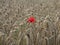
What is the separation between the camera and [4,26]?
14.4 feet

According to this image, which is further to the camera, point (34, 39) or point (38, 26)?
point (38, 26)

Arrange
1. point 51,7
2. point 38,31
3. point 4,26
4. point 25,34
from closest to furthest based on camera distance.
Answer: point 25,34, point 38,31, point 4,26, point 51,7

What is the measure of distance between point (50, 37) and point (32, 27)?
0.35m

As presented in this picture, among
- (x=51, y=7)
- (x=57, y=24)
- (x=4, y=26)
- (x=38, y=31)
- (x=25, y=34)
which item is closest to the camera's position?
(x=25, y=34)

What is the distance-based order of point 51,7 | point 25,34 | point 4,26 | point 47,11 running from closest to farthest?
point 25,34
point 4,26
point 47,11
point 51,7

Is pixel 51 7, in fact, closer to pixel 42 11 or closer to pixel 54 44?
pixel 42 11

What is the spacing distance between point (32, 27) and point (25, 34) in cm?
35

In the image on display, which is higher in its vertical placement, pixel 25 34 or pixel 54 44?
pixel 25 34

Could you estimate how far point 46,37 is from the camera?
3.62m

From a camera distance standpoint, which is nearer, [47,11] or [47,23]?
[47,23]

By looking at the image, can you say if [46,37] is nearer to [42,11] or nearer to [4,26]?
[4,26]

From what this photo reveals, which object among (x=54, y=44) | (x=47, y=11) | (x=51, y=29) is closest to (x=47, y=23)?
(x=51, y=29)

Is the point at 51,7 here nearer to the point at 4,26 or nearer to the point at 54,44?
the point at 4,26

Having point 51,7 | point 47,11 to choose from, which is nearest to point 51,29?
point 47,11
